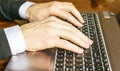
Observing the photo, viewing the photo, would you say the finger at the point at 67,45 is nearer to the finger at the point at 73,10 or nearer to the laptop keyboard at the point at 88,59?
the laptop keyboard at the point at 88,59

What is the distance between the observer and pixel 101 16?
0.99m

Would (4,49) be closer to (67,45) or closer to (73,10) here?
(67,45)

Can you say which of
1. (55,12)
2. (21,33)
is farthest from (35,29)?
(55,12)

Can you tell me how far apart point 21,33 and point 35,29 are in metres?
0.04

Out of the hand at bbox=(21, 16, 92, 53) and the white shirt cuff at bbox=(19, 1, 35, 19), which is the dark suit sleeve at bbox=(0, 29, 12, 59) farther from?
the white shirt cuff at bbox=(19, 1, 35, 19)

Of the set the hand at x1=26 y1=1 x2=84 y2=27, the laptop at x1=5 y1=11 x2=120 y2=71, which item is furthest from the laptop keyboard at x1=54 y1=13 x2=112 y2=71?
the hand at x1=26 y1=1 x2=84 y2=27

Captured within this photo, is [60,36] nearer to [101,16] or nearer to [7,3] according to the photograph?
[101,16]

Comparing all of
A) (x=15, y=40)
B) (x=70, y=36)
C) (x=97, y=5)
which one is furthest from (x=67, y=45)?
(x=97, y=5)

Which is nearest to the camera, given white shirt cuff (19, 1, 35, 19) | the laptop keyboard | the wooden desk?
the laptop keyboard

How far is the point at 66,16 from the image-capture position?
0.91 meters

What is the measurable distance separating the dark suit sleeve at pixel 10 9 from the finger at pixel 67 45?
34 centimetres

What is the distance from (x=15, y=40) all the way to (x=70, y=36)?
152 mm

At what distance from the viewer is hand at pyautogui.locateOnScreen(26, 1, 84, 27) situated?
91 cm

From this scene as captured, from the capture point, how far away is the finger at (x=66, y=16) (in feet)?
2.94
